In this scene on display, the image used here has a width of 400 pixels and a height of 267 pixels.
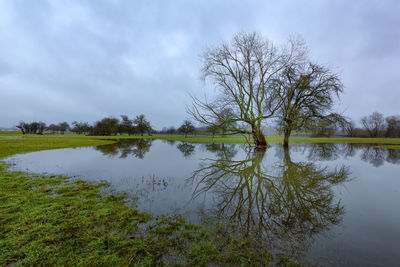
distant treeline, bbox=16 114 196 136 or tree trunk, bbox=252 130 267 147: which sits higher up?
distant treeline, bbox=16 114 196 136

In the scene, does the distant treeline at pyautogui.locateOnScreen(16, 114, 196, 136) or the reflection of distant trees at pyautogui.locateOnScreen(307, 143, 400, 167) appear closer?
the reflection of distant trees at pyautogui.locateOnScreen(307, 143, 400, 167)

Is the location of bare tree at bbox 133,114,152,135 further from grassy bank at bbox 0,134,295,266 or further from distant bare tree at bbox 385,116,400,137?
distant bare tree at bbox 385,116,400,137

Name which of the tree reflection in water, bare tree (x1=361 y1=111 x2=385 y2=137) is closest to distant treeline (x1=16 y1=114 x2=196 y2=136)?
the tree reflection in water

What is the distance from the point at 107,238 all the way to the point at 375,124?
3789 inches

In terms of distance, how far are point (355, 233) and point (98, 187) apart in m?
8.80

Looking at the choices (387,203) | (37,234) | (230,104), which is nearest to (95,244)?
(37,234)

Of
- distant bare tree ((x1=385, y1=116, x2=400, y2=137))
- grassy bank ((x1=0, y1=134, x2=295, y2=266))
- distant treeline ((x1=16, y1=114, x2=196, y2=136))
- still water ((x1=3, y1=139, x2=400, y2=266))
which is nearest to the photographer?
grassy bank ((x1=0, y1=134, x2=295, y2=266))

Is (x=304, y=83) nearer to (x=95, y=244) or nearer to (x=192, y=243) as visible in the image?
(x=192, y=243)

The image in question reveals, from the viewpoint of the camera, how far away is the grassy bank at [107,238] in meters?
2.63

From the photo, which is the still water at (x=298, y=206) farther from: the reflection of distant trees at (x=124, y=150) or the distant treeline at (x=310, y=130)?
the distant treeline at (x=310, y=130)

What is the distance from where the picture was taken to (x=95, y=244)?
2.99 m

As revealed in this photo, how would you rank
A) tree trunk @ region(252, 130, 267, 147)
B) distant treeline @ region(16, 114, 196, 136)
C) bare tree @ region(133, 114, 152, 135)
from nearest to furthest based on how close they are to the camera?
tree trunk @ region(252, 130, 267, 147) → distant treeline @ region(16, 114, 196, 136) → bare tree @ region(133, 114, 152, 135)

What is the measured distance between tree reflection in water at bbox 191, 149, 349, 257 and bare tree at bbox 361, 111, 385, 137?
277 feet

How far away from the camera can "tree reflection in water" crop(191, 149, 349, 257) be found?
11.2 ft
